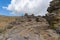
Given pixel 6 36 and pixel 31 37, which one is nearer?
pixel 31 37

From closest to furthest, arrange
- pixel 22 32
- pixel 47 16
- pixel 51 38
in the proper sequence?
1. pixel 51 38
2. pixel 22 32
3. pixel 47 16

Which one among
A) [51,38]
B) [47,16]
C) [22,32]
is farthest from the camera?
[47,16]

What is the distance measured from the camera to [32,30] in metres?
20.5

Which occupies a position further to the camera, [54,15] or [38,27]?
[38,27]

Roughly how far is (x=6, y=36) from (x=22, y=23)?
2.74m

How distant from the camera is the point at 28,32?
20.2 metres

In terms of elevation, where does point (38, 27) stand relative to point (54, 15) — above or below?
below

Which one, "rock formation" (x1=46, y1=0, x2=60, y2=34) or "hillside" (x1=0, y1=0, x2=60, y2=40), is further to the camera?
"rock formation" (x1=46, y1=0, x2=60, y2=34)

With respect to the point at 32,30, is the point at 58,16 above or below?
above

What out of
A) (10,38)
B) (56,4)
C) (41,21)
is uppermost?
(56,4)

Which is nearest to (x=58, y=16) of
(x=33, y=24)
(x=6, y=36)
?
(x=33, y=24)

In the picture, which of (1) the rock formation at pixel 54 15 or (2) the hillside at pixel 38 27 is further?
(1) the rock formation at pixel 54 15

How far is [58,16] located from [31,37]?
3.90m

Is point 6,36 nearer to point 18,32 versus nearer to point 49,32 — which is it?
point 18,32
